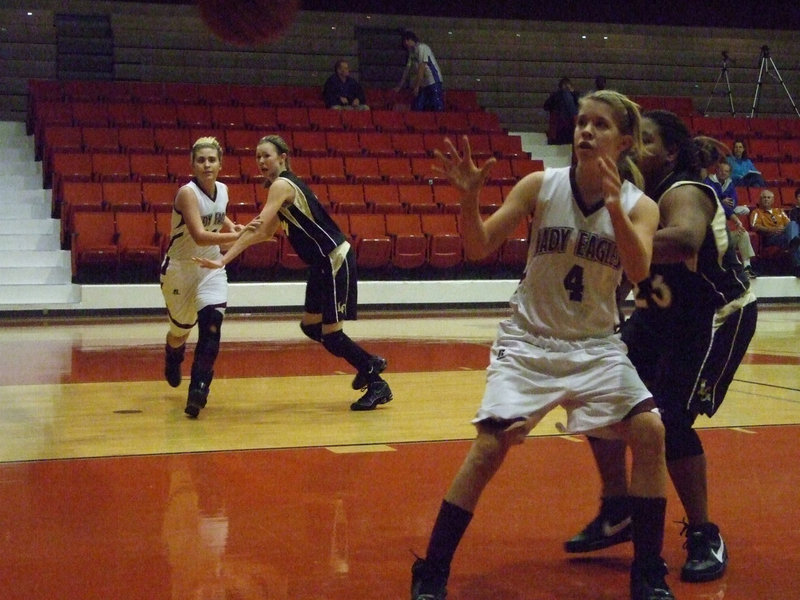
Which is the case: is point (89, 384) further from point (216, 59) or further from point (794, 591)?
point (216, 59)

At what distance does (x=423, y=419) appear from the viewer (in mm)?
5234

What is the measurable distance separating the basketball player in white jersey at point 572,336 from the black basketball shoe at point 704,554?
0.88 ft

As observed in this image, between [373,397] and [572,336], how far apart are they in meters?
2.92

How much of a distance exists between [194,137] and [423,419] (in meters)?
8.44

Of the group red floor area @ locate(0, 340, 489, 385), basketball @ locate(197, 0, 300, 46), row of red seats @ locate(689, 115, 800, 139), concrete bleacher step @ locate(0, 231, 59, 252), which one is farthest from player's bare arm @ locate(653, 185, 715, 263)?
row of red seats @ locate(689, 115, 800, 139)

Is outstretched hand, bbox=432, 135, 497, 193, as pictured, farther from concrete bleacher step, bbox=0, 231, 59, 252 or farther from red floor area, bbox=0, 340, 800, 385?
concrete bleacher step, bbox=0, 231, 59, 252

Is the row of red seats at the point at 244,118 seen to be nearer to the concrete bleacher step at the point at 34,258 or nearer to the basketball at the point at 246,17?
the concrete bleacher step at the point at 34,258

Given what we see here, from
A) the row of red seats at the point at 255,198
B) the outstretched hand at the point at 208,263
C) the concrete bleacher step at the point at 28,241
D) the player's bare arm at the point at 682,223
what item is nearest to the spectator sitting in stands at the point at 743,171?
the row of red seats at the point at 255,198

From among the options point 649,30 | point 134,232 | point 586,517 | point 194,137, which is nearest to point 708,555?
point 586,517

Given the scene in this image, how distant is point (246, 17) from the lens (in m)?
5.62

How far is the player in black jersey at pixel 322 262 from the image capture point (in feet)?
17.8

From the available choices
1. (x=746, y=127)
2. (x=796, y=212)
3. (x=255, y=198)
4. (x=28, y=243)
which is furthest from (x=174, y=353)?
(x=746, y=127)

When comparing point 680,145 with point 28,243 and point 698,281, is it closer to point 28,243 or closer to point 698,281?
point 698,281

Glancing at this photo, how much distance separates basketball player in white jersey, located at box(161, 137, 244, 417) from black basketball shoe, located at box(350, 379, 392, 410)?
0.76 metres
